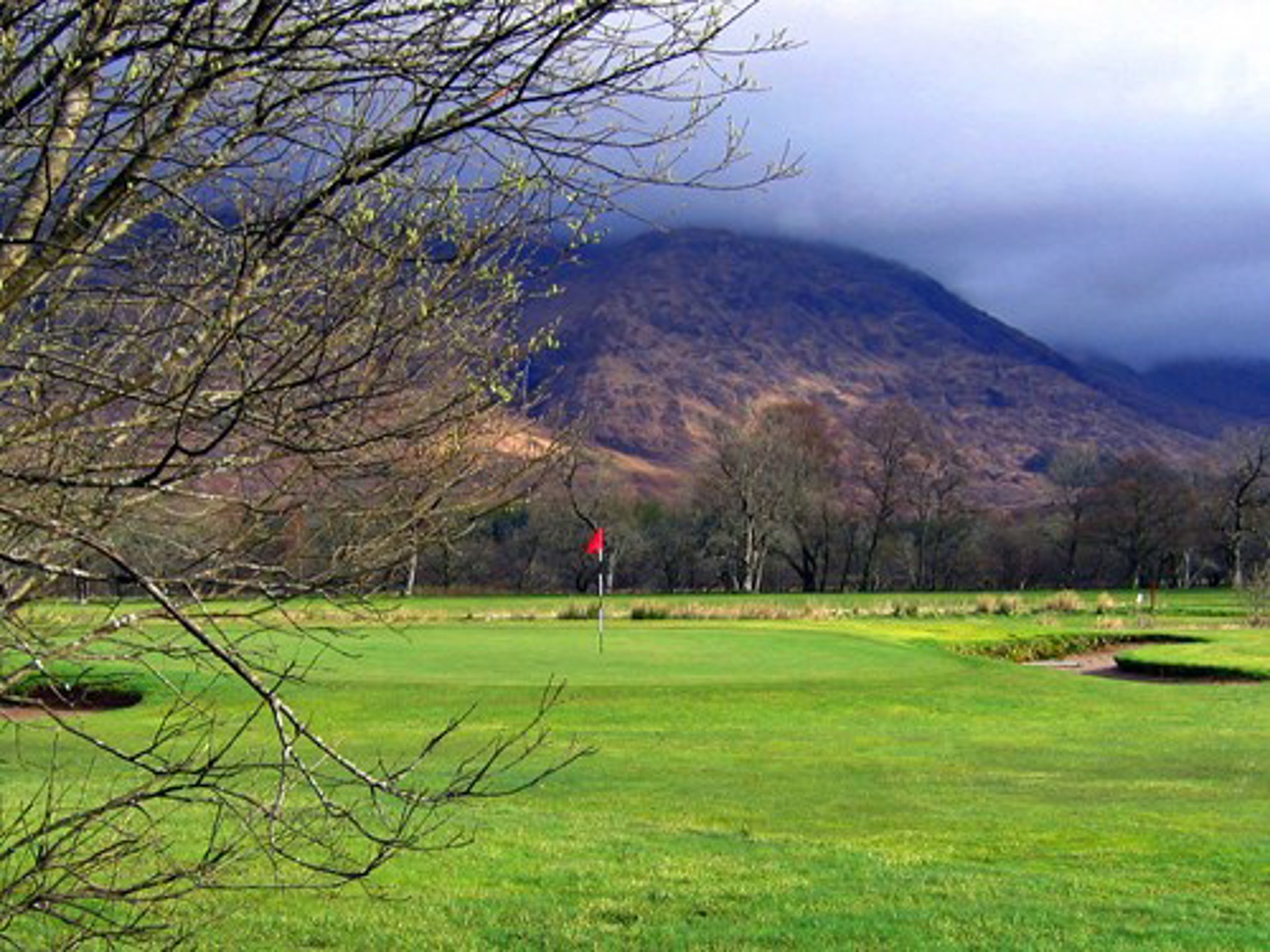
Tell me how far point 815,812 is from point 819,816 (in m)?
0.19

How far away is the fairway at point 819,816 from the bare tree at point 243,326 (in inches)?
27.4

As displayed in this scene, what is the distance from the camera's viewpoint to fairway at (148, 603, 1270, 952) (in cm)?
845

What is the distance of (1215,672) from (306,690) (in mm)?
19500

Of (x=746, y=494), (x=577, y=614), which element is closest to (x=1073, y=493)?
(x=746, y=494)

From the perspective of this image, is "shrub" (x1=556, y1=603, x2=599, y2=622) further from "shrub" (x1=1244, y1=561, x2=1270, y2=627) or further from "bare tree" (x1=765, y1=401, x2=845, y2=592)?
"bare tree" (x1=765, y1=401, x2=845, y2=592)

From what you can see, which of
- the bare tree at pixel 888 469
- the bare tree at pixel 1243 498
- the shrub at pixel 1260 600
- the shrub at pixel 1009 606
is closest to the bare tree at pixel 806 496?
the bare tree at pixel 888 469

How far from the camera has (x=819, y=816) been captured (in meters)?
13.5

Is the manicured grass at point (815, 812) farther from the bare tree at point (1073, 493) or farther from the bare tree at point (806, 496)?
the bare tree at point (1073, 493)

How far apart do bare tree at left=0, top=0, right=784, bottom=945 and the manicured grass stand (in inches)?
33.1

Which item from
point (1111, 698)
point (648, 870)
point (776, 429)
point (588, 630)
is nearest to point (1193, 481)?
point (776, 429)

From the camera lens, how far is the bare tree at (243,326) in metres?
3.58

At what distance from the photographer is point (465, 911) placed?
8.82 meters

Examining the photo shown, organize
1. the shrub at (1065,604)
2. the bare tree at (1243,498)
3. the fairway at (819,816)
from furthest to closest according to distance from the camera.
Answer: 1. the bare tree at (1243,498)
2. the shrub at (1065,604)
3. the fairway at (819,816)

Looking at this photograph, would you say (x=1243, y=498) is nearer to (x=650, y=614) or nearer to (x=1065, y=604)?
(x=1065, y=604)
